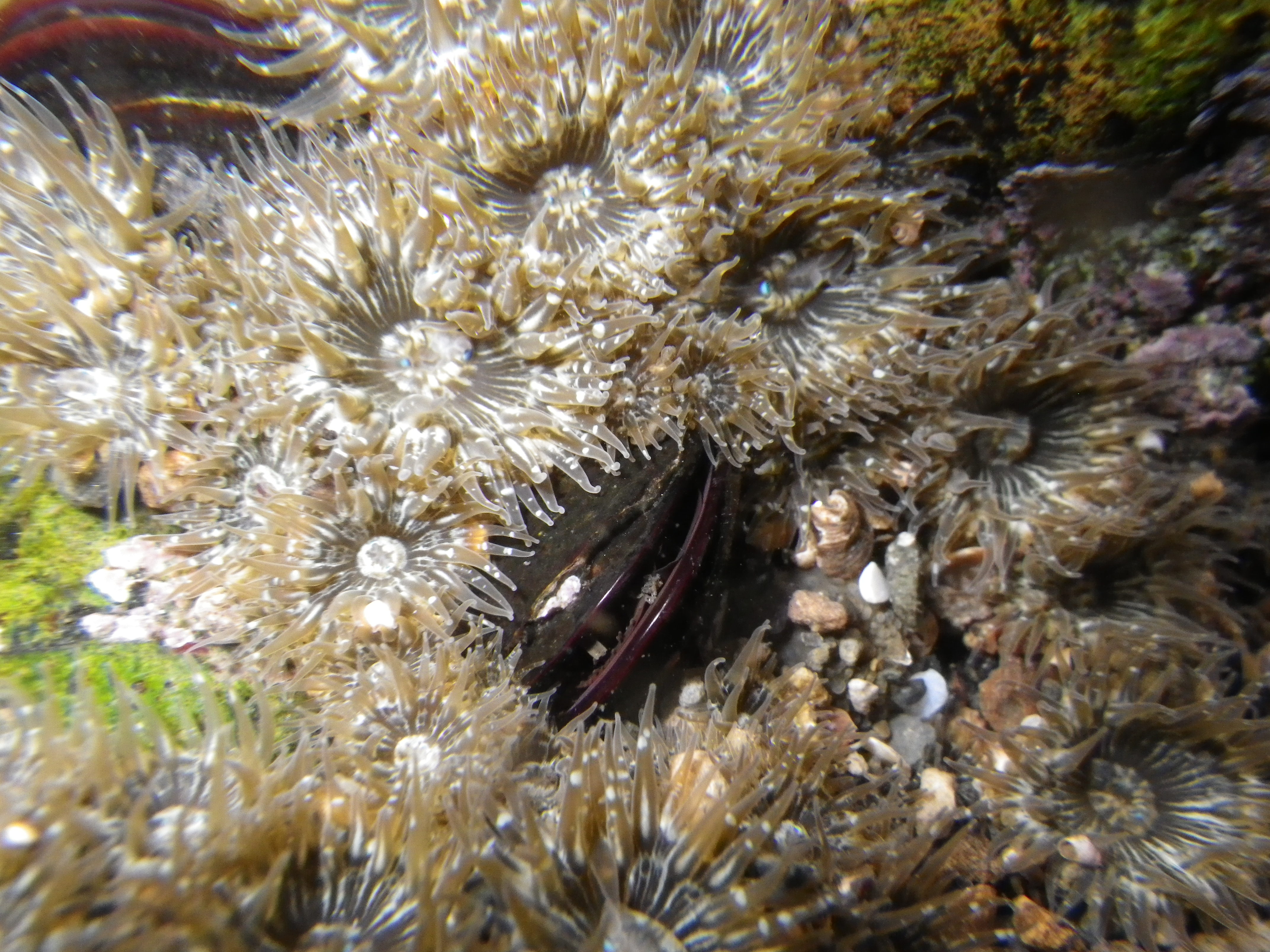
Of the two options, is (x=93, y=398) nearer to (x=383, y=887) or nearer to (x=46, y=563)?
(x=46, y=563)

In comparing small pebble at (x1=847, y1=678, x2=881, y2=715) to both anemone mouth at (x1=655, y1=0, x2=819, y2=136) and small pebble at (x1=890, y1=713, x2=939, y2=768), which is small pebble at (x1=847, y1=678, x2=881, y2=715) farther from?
anemone mouth at (x1=655, y1=0, x2=819, y2=136)

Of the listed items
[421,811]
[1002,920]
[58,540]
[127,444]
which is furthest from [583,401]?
[1002,920]

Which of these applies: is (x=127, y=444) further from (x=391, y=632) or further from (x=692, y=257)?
(x=692, y=257)

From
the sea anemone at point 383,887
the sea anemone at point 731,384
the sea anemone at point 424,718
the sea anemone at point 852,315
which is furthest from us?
the sea anemone at point 852,315

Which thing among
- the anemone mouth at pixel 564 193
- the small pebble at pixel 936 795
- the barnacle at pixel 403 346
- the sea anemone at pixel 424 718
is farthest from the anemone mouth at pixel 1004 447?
the sea anemone at pixel 424 718

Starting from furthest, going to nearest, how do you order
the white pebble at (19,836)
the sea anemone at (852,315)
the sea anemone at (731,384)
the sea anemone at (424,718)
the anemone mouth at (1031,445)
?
the anemone mouth at (1031,445)
the sea anemone at (852,315)
the sea anemone at (731,384)
the sea anemone at (424,718)
the white pebble at (19,836)

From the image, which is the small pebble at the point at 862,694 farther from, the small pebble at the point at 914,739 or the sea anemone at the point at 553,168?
the sea anemone at the point at 553,168

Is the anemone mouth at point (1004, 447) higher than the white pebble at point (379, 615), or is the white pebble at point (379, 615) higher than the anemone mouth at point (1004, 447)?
the anemone mouth at point (1004, 447)

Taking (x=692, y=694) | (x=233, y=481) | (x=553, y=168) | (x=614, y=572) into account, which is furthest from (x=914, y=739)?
(x=233, y=481)
